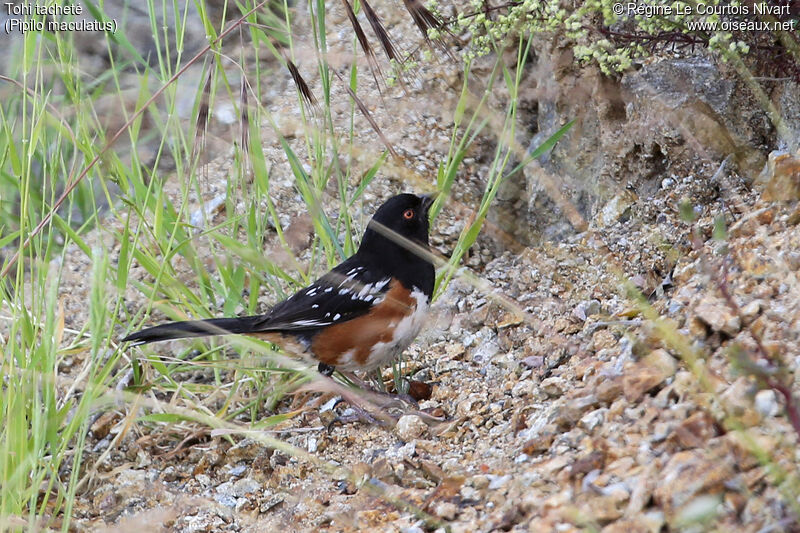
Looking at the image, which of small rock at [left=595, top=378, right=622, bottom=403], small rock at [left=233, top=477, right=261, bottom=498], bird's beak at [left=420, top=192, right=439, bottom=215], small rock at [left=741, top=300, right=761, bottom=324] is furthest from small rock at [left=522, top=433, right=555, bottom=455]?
bird's beak at [left=420, top=192, right=439, bottom=215]

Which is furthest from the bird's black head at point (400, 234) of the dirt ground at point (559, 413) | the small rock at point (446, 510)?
the small rock at point (446, 510)

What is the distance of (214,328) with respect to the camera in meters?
2.82

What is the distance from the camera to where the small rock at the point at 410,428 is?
2711mm

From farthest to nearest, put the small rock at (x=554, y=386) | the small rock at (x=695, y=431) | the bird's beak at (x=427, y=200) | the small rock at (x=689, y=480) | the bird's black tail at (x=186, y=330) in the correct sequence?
the bird's beak at (x=427, y=200), the bird's black tail at (x=186, y=330), the small rock at (x=554, y=386), the small rock at (x=695, y=431), the small rock at (x=689, y=480)

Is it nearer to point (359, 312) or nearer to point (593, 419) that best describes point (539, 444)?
point (593, 419)

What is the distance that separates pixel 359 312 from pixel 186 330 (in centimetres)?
59

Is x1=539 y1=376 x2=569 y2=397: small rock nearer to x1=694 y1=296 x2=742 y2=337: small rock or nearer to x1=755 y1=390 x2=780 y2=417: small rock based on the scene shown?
x1=694 y1=296 x2=742 y2=337: small rock

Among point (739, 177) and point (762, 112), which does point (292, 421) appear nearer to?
point (739, 177)

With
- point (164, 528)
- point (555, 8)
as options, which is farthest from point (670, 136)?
point (164, 528)

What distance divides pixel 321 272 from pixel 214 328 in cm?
104

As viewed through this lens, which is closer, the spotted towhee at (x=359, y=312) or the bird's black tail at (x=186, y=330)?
the bird's black tail at (x=186, y=330)

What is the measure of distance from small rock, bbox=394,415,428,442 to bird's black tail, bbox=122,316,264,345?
62cm

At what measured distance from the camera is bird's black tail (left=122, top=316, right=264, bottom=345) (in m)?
2.81

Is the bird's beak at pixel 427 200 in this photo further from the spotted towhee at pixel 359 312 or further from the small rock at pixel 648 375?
the small rock at pixel 648 375
